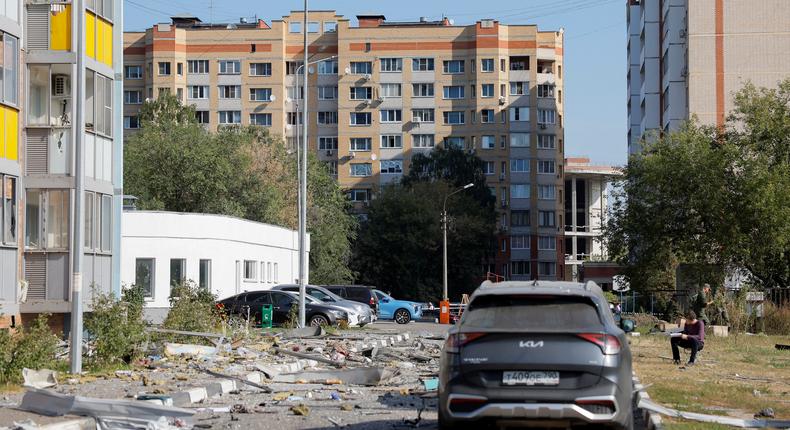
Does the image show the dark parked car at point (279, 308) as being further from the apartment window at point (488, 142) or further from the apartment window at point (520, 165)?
the apartment window at point (520, 165)

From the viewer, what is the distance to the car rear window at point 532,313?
445 inches

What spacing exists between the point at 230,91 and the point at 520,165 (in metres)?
28.7

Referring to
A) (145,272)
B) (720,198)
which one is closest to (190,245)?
(145,272)

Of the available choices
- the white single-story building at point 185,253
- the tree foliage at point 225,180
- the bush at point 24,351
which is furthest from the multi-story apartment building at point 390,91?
the bush at point 24,351

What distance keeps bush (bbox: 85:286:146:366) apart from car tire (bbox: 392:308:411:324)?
115ft

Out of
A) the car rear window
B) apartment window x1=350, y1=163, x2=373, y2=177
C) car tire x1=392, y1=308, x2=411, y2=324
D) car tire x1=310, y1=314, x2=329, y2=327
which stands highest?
apartment window x1=350, y1=163, x2=373, y2=177

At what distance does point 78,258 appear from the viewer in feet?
66.8

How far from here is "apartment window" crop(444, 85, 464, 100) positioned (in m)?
116

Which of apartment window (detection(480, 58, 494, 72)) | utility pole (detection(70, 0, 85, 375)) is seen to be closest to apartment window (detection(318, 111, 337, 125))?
apartment window (detection(480, 58, 494, 72))

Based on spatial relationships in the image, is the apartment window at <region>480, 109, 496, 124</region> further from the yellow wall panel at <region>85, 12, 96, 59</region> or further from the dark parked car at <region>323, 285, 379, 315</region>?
the yellow wall panel at <region>85, 12, 96, 59</region>

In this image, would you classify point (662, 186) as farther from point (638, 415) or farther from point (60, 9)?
point (638, 415)

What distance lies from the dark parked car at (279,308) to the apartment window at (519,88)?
74.4 meters

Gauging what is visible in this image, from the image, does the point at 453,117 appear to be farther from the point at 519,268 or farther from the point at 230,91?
the point at 230,91

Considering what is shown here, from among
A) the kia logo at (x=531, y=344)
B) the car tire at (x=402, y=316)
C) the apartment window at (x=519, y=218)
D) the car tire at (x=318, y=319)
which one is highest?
the apartment window at (x=519, y=218)
